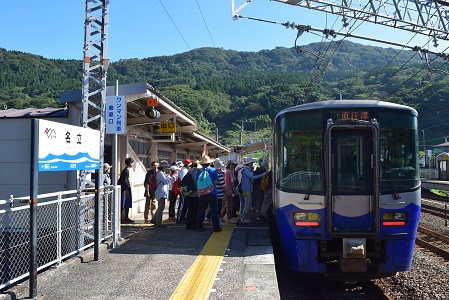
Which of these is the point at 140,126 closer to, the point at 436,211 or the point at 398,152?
the point at 398,152

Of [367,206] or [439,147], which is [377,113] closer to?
[367,206]

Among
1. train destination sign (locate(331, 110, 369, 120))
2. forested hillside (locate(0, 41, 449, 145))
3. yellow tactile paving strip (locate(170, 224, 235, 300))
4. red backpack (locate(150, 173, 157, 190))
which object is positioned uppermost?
forested hillside (locate(0, 41, 449, 145))

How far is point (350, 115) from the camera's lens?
6.56m

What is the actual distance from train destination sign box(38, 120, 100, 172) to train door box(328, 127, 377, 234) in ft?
11.9

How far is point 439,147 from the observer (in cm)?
5325

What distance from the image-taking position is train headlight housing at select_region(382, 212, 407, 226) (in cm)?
628

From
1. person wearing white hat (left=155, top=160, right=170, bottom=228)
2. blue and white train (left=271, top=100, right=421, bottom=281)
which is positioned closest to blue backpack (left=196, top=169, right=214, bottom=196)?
person wearing white hat (left=155, top=160, right=170, bottom=228)

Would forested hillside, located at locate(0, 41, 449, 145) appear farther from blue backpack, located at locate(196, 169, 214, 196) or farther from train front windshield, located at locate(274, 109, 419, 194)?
train front windshield, located at locate(274, 109, 419, 194)

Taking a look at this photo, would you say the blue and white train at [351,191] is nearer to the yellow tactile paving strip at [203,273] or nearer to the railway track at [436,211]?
the yellow tactile paving strip at [203,273]

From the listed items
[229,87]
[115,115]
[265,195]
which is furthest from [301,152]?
[229,87]

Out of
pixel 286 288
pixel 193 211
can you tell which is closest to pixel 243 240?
pixel 286 288

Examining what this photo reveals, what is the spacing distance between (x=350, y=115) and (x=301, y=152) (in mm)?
947

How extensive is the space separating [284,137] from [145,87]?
13.6 feet

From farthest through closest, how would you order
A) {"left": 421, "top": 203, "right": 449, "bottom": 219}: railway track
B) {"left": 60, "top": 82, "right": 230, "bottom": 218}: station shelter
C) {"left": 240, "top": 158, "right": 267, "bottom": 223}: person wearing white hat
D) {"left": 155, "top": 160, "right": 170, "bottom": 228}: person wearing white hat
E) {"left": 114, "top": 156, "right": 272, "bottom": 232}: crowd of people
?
{"left": 421, "top": 203, "right": 449, "bottom": 219}: railway track, {"left": 240, "top": 158, "right": 267, "bottom": 223}: person wearing white hat, {"left": 155, "top": 160, "right": 170, "bottom": 228}: person wearing white hat, {"left": 60, "top": 82, "right": 230, "bottom": 218}: station shelter, {"left": 114, "top": 156, "right": 272, "bottom": 232}: crowd of people
